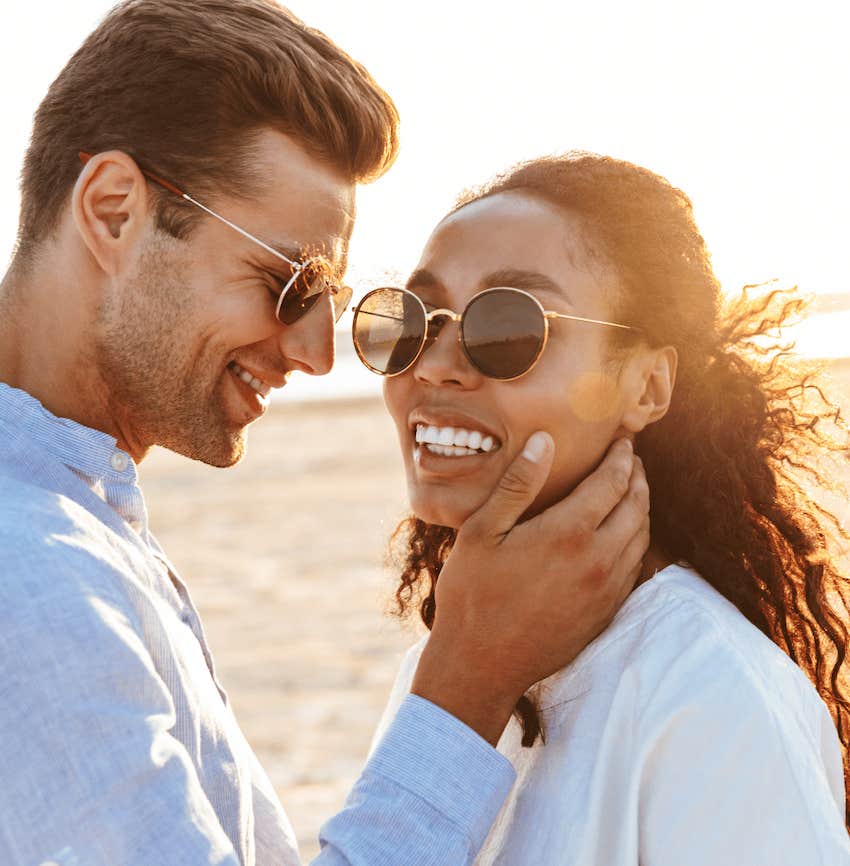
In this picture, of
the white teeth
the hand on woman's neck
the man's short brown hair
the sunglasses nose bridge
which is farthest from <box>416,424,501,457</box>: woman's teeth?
the man's short brown hair

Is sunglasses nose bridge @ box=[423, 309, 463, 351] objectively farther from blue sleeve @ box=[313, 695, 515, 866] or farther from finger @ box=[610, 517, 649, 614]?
blue sleeve @ box=[313, 695, 515, 866]

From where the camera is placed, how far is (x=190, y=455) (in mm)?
2990

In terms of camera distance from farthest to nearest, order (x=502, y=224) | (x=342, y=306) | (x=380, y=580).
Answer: (x=380, y=580) → (x=342, y=306) → (x=502, y=224)

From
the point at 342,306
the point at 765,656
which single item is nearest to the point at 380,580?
the point at 342,306

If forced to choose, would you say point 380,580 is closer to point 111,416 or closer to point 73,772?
point 111,416

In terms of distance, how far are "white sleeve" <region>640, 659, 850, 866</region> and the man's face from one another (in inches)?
55.5

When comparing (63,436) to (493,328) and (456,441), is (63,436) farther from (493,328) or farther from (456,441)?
(493,328)

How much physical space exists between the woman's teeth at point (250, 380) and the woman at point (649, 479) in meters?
0.31

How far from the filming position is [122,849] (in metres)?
1.89

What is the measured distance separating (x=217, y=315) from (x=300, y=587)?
25.0ft

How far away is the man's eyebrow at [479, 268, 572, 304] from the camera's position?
2625 mm

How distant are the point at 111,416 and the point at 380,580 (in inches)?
297

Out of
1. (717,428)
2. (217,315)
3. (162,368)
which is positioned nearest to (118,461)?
(162,368)

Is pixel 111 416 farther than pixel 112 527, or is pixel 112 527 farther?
pixel 111 416
